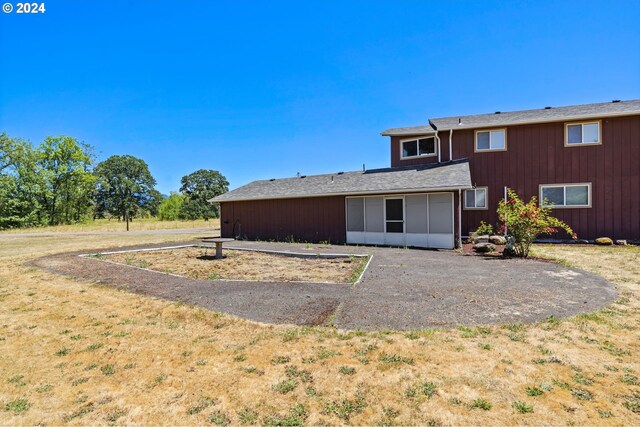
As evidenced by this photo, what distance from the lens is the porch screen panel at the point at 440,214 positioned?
11898 mm

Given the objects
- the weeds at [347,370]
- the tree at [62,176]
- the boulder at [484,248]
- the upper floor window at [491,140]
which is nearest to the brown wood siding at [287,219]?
the boulder at [484,248]

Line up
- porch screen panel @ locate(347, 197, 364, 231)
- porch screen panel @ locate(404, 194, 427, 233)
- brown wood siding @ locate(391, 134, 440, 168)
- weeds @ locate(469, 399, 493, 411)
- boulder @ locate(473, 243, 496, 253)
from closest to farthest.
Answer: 1. weeds @ locate(469, 399, 493, 411)
2. boulder @ locate(473, 243, 496, 253)
3. porch screen panel @ locate(404, 194, 427, 233)
4. porch screen panel @ locate(347, 197, 364, 231)
5. brown wood siding @ locate(391, 134, 440, 168)

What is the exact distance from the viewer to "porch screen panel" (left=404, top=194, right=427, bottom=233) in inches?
488

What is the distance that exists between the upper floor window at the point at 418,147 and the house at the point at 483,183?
0.05m

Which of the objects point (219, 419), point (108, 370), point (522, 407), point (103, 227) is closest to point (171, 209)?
point (103, 227)

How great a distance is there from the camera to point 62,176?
41000 millimetres

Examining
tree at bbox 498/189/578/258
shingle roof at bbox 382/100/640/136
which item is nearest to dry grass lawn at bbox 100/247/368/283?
tree at bbox 498/189/578/258

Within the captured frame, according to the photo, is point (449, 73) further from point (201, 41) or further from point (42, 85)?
point (42, 85)

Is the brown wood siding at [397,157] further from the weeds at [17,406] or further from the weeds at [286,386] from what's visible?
the weeds at [17,406]

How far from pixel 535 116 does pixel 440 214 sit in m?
6.93

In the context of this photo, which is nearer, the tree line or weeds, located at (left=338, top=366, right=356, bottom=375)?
weeds, located at (left=338, top=366, right=356, bottom=375)

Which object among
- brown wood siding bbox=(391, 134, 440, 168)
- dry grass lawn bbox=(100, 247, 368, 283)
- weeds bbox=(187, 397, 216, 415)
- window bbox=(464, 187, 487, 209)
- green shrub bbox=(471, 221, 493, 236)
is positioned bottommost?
weeds bbox=(187, 397, 216, 415)

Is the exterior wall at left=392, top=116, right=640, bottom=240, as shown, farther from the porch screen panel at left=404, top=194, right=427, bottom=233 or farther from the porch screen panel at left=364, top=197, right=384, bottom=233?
the porch screen panel at left=364, top=197, right=384, bottom=233

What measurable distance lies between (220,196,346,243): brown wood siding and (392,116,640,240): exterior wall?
622 centimetres
